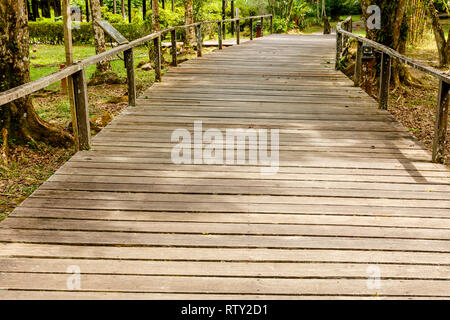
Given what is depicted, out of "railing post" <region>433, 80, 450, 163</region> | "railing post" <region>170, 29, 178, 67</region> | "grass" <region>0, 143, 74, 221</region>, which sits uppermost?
"railing post" <region>170, 29, 178, 67</region>

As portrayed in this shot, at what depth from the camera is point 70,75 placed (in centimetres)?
532

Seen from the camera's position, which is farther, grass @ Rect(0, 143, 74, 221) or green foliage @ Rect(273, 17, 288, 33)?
green foliage @ Rect(273, 17, 288, 33)

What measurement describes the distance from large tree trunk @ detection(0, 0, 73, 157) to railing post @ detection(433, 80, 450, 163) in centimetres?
477

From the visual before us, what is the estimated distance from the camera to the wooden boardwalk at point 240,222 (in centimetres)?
301

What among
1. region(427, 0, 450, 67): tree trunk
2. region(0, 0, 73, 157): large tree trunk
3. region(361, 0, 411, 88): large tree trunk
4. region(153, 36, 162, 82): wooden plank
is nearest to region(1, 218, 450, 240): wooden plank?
region(0, 0, 73, 157): large tree trunk

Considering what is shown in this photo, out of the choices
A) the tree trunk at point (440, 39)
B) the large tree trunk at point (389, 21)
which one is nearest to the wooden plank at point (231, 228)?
the large tree trunk at point (389, 21)

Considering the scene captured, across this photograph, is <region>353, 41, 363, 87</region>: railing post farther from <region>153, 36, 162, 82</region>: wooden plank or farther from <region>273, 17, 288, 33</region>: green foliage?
<region>273, 17, 288, 33</region>: green foliage

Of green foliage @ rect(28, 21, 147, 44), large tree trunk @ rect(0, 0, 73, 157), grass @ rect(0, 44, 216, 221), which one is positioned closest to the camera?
grass @ rect(0, 44, 216, 221)

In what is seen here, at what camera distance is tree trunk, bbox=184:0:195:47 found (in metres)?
18.9

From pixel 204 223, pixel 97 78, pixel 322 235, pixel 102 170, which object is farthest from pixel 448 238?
pixel 97 78

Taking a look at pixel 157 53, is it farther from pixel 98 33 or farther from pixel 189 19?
pixel 189 19

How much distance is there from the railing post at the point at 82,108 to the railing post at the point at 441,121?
11.5 feet

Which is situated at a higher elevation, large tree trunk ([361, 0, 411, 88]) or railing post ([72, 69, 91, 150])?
large tree trunk ([361, 0, 411, 88])

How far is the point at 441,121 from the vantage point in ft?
16.7
